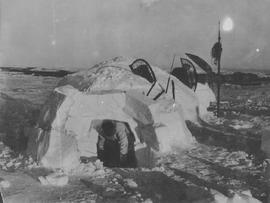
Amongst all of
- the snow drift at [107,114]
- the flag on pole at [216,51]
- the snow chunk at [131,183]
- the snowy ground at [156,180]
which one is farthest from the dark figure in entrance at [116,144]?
the flag on pole at [216,51]

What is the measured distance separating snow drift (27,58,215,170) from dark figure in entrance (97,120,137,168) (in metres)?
0.26

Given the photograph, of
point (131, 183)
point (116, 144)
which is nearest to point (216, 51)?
point (116, 144)

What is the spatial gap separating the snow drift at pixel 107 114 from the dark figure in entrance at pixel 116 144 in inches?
10.1

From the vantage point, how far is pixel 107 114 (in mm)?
9469

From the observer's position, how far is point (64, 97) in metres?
8.59

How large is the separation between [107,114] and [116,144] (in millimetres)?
1407

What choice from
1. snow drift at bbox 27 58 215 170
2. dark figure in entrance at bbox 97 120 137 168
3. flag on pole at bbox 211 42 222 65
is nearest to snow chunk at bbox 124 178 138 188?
snow drift at bbox 27 58 215 170

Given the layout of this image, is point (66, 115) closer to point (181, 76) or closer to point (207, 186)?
point (207, 186)

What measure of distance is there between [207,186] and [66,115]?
3.80 meters

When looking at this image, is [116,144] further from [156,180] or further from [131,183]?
[131,183]

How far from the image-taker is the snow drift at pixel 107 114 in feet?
A: 27.6

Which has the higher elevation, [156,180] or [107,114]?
[107,114]

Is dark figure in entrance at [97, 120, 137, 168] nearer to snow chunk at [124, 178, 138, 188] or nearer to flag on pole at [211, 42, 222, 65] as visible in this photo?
snow chunk at [124, 178, 138, 188]

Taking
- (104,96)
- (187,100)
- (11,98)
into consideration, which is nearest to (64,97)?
(104,96)
